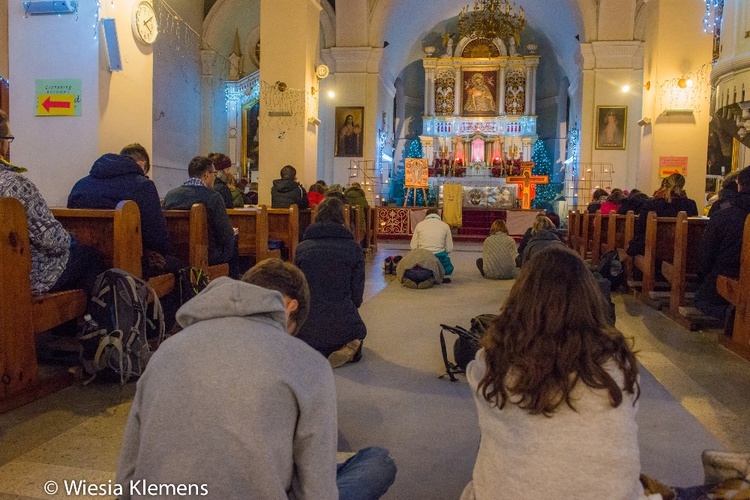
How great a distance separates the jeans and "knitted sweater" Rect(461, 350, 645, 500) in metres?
0.39

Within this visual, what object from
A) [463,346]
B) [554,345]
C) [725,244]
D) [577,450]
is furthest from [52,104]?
[725,244]

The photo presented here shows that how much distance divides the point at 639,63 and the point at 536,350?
1639 centimetres

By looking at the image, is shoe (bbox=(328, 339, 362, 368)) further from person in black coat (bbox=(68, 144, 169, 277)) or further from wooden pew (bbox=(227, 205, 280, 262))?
wooden pew (bbox=(227, 205, 280, 262))

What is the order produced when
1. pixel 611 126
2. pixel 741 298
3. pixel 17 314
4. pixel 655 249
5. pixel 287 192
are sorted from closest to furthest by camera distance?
pixel 17 314
pixel 741 298
pixel 655 249
pixel 287 192
pixel 611 126

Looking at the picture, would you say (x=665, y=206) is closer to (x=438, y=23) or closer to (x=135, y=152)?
(x=135, y=152)

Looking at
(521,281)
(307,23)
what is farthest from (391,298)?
(307,23)

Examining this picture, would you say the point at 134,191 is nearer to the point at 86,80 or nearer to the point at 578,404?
the point at 86,80

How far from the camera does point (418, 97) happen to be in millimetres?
25641

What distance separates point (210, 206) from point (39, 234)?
1.56 meters

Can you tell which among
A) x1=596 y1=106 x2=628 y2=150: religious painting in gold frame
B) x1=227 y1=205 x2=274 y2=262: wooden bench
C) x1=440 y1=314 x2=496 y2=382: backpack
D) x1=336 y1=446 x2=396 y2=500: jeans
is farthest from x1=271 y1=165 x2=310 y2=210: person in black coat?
x1=596 y1=106 x2=628 y2=150: religious painting in gold frame

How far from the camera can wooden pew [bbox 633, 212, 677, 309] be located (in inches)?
263

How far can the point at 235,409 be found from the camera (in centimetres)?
141

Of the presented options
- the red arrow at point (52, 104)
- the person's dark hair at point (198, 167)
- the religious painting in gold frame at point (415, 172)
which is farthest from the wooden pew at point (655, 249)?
the religious painting in gold frame at point (415, 172)

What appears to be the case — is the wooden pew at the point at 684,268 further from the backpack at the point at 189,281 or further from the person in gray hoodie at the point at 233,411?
the person in gray hoodie at the point at 233,411
